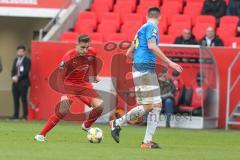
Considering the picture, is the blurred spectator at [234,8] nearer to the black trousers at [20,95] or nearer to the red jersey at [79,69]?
the black trousers at [20,95]

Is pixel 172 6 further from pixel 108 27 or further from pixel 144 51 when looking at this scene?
pixel 144 51

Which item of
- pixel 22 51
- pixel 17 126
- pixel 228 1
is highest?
pixel 228 1

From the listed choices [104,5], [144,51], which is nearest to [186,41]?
[104,5]

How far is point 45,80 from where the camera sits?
23.5 m

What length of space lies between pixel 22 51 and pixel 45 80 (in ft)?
3.55

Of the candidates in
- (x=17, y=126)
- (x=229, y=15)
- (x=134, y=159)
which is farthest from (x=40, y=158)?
(x=229, y=15)

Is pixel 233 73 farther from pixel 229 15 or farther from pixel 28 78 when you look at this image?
pixel 28 78

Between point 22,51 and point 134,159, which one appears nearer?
point 134,159

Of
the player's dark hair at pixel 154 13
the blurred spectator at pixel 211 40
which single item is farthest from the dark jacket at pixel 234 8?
the player's dark hair at pixel 154 13

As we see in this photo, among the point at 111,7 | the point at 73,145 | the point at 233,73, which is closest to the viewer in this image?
the point at 73,145

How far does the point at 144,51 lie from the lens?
13.7 m

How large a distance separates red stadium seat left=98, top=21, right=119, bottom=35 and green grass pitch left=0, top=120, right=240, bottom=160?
4665mm

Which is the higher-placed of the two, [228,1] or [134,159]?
[228,1]

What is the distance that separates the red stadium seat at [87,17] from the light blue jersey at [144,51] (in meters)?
10.9
